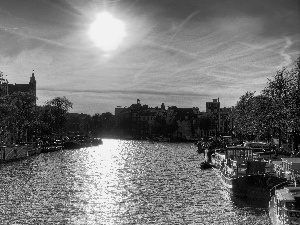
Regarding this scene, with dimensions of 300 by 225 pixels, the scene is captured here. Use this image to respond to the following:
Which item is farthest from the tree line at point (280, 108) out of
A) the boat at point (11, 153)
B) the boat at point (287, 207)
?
the boat at point (11, 153)

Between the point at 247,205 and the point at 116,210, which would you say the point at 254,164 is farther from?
the point at 116,210

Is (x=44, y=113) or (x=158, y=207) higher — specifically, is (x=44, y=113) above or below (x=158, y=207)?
above

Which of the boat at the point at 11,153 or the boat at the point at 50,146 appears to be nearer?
the boat at the point at 11,153

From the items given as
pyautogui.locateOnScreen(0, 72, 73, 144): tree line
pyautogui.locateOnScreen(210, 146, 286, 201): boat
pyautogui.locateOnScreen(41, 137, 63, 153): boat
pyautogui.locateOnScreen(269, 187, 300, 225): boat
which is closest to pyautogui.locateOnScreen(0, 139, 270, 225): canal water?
pyautogui.locateOnScreen(210, 146, 286, 201): boat

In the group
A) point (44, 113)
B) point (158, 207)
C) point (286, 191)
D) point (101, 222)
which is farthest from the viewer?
point (44, 113)

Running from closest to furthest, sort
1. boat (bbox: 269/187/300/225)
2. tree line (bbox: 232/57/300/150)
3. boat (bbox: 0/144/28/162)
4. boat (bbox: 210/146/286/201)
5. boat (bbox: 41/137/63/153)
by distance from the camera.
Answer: boat (bbox: 269/187/300/225) → boat (bbox: 210/146/286/201) → tree line (bbox: 232/57/300/150) → boat (bbox: 0/144/28/162) → boat (bbox: 41/137/63/153)

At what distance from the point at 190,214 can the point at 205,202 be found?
5.92m

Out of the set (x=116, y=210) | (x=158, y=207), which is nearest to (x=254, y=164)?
(x=158, y=207)

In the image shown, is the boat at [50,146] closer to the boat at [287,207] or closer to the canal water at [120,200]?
the canal water at [120,200]

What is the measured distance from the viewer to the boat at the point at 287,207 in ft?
85.6

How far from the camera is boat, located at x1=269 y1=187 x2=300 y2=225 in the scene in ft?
85.6

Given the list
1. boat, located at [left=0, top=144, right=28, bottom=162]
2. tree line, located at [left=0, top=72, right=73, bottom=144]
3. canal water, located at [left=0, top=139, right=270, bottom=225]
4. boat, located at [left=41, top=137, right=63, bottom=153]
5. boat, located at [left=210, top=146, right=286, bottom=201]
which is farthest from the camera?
boat, located at [left=41, top=137, right=63, bottom=153]

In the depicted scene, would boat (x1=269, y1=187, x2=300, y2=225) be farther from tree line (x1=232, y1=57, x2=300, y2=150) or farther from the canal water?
tree line (x1=232, y1=57, x2=300, y2=150)

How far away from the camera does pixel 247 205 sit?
39688mm
